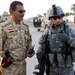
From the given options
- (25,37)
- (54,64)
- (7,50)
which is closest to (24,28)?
(25,37)

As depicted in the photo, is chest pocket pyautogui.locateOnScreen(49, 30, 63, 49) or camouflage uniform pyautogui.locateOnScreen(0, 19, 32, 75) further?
chest pocket pyautogui.locateOnScreen(49, 30, 63, 49)

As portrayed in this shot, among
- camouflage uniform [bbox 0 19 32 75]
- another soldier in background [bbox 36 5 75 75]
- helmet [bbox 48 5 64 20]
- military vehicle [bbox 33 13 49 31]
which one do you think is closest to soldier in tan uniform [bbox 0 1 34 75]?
camouflage uniform [bbox 0 19 32 75]

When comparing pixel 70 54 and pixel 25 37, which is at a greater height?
pixel 25 37

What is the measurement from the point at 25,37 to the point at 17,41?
6.0 inches

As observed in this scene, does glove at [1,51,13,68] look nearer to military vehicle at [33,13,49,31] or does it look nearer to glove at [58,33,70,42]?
glove at [58,33,70,42]

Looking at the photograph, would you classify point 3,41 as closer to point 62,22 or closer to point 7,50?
point 7,50

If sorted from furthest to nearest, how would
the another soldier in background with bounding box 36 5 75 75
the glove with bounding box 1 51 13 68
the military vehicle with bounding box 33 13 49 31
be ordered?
1. the military vehicle with bounding box 33 13 49 31
2. the another soldier in background with bounding box 36 5 75 75
3. the glove with bounding box 1 51 13 68

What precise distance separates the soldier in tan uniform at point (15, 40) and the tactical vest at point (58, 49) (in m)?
0.36

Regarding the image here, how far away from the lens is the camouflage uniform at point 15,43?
13.9 ft

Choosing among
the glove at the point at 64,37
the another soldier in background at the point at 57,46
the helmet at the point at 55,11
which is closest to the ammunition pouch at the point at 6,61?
the another soldier in background at the point at 57,46

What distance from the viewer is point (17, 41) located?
169 inches

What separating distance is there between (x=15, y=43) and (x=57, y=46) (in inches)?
24.7

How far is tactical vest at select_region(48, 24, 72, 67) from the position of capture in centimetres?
440

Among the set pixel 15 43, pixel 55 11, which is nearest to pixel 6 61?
pixel 15 43
